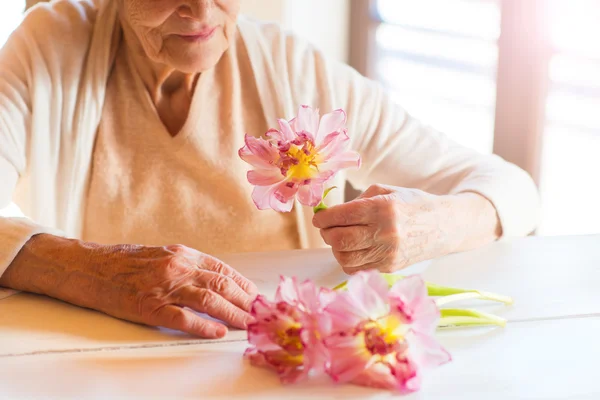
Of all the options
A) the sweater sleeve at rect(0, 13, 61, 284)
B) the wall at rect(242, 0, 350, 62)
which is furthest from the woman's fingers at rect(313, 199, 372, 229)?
the wall at rect(242, 0, 350, 62)

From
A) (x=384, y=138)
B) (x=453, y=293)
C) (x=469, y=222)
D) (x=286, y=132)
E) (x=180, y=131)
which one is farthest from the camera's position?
(x=384, y=138)

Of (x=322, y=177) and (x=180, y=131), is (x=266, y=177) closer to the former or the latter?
(x=322, y=177)

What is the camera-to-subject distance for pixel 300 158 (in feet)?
3.37

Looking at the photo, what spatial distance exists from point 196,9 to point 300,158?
2.33 ft

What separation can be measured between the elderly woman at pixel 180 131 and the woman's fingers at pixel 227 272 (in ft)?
1.54

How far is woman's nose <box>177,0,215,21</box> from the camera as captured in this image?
1620 mm

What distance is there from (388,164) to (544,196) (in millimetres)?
1074

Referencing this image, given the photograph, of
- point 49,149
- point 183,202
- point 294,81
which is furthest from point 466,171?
point 49,149

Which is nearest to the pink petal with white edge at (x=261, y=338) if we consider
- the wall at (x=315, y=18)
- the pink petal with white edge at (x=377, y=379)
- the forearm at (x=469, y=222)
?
the pink petal with white edge at (x=377, y=379)

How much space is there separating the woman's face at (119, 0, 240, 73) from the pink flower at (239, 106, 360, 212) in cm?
67

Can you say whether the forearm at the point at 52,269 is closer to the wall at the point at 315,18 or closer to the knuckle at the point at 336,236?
the knuckle at the point at 336,236

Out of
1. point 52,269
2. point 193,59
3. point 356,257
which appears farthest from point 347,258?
point 193,59

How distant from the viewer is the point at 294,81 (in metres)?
1.92

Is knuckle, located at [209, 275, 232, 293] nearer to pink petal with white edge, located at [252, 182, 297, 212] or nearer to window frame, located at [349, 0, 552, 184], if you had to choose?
pink petal with white edge, located at [252, 182, 297, 212]
